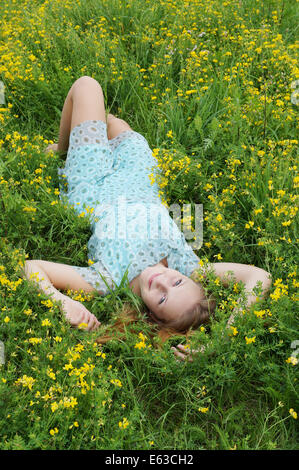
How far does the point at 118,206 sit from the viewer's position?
11.6ft

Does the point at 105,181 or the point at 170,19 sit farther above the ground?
the point at 170,19

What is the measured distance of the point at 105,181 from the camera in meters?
3.81

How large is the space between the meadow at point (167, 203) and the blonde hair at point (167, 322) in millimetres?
62

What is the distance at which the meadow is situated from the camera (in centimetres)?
256

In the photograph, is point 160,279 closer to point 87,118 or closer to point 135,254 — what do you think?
point 135,254

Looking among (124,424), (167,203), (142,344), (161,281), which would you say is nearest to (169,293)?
(161,281)

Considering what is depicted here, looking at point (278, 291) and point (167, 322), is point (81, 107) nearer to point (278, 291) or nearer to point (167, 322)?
point (167, 322)

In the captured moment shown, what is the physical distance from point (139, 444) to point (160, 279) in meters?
0.95

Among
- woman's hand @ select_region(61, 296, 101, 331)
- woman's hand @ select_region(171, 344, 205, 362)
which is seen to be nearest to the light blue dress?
woman's hand @ select_region(61, 296, 101, 331)

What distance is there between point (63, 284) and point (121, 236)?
1.70ft

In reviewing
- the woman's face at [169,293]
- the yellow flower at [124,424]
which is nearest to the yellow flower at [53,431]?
the yellow flower at [124,424]
